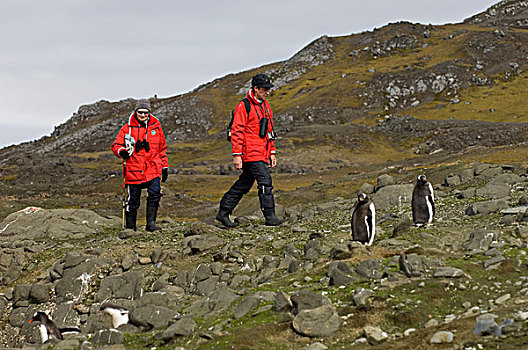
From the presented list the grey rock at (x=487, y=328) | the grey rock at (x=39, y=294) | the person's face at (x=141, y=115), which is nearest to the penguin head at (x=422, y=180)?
the person's face at (x=141, y=115)

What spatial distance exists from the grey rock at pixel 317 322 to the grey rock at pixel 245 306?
1.01 m

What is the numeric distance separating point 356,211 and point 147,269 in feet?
14.0

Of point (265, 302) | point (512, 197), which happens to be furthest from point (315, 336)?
point (512, 197)

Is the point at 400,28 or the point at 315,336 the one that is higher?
the point at 400,28

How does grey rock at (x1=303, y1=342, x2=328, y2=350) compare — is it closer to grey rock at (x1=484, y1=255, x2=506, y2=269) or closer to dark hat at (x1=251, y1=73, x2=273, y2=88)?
grey rock at (x1=484, y1=255, x2=506, y2=269)

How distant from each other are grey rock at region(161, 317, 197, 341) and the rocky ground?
0.06ft

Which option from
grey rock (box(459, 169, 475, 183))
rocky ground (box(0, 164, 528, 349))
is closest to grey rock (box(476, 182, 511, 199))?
rocky ground (box(0, 164, 528, 349))

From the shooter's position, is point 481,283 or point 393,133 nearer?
point 481,283

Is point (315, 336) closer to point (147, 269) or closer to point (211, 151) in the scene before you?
point (147, 269)

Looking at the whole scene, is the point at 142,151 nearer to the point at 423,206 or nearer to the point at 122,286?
the point at 122,286

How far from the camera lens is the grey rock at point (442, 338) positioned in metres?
4.64

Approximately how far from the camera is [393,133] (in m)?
74.9

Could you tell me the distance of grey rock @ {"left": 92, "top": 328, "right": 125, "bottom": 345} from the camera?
636 centimetres

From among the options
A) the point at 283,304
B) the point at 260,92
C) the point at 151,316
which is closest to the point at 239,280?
the point at 151,316
